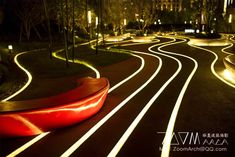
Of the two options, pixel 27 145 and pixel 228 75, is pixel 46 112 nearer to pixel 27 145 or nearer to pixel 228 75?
pixel 27 145

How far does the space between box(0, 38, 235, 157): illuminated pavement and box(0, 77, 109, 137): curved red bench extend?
0.21m

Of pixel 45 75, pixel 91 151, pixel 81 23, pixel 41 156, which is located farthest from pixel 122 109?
pixel 81 23

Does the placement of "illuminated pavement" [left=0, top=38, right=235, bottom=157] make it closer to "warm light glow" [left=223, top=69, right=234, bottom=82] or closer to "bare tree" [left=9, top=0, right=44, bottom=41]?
"warm light glow" [left=223, top=69, right=234, bottom=82]

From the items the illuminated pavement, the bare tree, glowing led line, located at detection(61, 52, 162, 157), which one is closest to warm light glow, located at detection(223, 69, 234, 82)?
the illuminated pavement

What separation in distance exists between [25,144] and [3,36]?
2650 cm

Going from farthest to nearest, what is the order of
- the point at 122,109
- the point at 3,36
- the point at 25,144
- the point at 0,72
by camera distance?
the point at 3,36 < the point at 0,72 < the point at 122,109 < the point at 25,144

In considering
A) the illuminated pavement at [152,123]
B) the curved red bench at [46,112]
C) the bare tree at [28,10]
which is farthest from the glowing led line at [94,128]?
the bare tree at [28,10]

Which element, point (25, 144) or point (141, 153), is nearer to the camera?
point (141, 153)

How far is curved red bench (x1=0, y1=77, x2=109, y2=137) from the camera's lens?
21.6ft

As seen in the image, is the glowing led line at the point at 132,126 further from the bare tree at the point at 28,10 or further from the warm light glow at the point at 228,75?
the bare tree at the point at 28,10

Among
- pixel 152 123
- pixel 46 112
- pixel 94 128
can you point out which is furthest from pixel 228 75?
pixel 46 112

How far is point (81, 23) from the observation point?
3772 centimetres

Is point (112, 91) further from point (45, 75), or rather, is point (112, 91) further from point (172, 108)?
point (45, 75)

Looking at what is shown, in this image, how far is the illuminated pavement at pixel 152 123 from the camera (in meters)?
6.35
